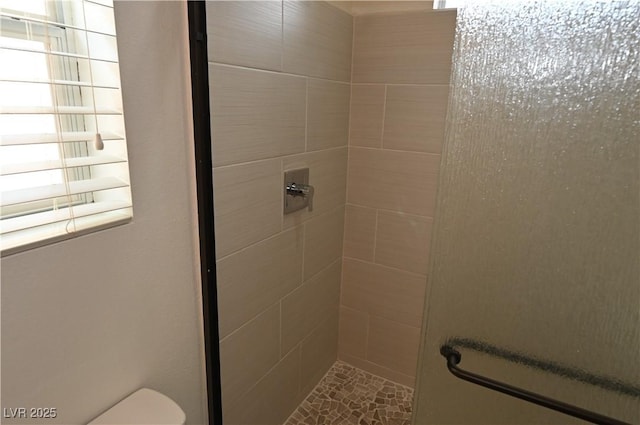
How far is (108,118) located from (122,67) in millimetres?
103

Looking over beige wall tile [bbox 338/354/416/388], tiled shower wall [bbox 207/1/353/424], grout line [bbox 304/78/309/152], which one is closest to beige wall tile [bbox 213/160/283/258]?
tiled shower wall [bbox 207/1/353/424]

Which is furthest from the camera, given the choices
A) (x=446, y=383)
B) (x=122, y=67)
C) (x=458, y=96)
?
(x=446, y=383)

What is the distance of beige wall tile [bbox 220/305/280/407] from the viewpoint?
118 centimetres

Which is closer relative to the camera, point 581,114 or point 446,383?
point 581,114

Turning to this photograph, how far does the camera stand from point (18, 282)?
0.66 metres

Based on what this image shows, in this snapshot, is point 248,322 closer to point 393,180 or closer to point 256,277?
point 256,277

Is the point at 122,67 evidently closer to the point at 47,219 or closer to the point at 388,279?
the point at 47,219

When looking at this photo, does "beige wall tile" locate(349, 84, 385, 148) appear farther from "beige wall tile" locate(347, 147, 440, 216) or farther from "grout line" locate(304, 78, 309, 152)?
"grout line" locate(304, 78, 309, 152)

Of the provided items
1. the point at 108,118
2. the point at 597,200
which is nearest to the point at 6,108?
the point at 108,118

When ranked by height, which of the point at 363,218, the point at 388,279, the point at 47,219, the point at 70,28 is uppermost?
the point at 70,28

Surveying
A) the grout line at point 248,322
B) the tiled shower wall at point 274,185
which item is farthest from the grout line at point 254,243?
the grout line at point 248,322

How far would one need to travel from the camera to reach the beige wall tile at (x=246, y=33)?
37.0 inches

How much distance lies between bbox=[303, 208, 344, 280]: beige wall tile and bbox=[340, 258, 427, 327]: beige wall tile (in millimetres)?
133

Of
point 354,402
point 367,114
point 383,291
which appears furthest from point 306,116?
point 354,402
